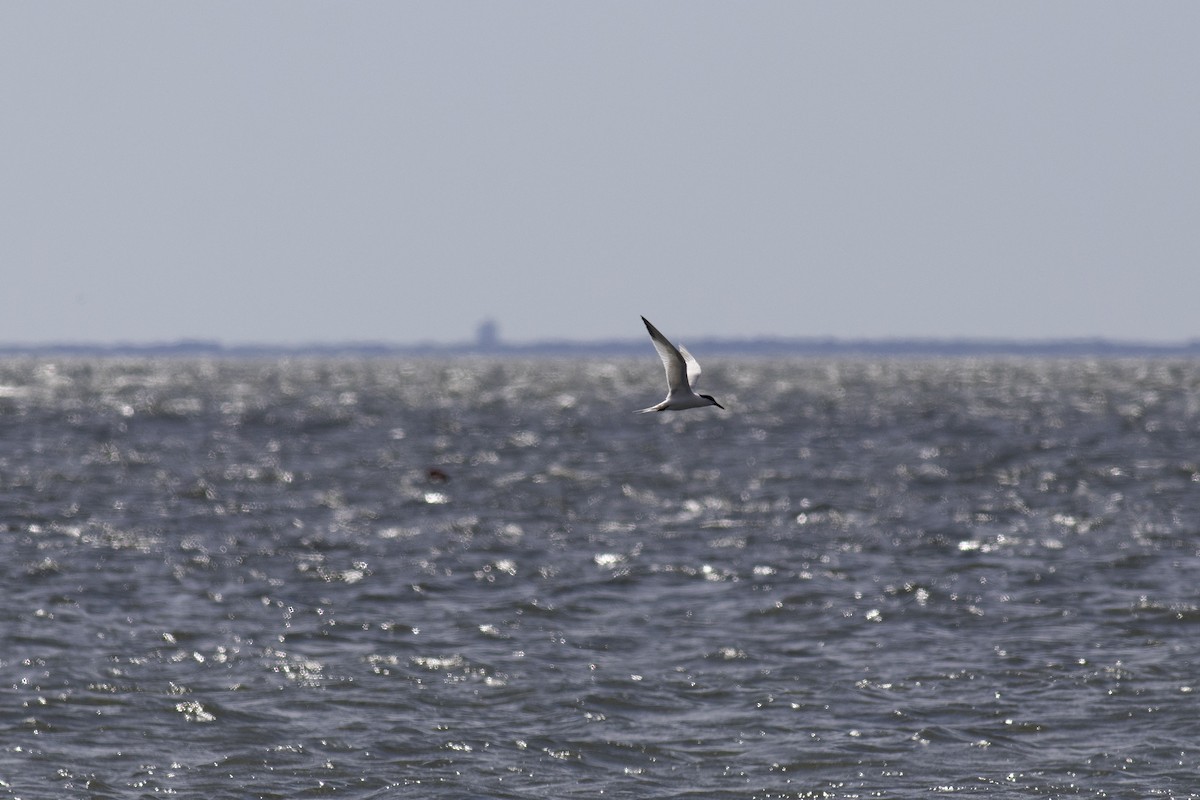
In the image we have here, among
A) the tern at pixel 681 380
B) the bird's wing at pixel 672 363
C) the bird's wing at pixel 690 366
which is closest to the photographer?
the bird's wing at pixel 672 363

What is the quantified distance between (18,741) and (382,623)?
272 inches

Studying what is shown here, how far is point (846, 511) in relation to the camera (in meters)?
36.9

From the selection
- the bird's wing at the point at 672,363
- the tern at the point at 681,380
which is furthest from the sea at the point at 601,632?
the bird's wing at the point at 672,363

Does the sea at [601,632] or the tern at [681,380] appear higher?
the tern at [681,380]

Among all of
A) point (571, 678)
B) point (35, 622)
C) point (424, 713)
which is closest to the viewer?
point (424, 713)

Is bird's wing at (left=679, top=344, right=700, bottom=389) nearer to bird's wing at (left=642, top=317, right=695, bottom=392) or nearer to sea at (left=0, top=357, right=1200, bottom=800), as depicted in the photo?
bird's wing at (left=642, top=317, right=695, bottom=392)

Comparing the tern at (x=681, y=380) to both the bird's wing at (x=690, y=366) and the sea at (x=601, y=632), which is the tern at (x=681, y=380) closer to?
the bird's wing at (x=690, y=366)

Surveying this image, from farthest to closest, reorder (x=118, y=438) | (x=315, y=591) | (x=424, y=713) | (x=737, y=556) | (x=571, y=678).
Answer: (x=118, y=438)
(x=737, y=556)
(x=315, y=591)
(x=571, y=678)
(x=424, y=713)

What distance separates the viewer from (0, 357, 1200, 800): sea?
631 inches

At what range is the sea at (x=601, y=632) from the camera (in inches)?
631

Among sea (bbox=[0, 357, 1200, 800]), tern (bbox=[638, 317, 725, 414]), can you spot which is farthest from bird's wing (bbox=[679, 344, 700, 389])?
sea (bbox=[0, 357, 1200, 800])

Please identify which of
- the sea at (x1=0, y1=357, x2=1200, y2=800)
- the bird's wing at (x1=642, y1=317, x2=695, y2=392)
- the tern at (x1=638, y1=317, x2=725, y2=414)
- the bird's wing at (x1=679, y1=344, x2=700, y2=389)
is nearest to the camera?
the sea at (x1=0, y1=357, x2=1200, y2=800)

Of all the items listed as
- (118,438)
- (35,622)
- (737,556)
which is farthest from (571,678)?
(118,438)

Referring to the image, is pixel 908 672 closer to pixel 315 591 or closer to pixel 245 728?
pixel 245 728
